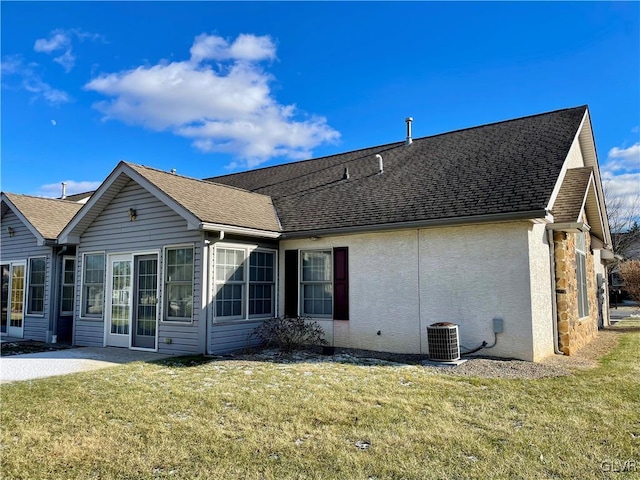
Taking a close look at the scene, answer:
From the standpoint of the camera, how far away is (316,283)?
11.0 metres

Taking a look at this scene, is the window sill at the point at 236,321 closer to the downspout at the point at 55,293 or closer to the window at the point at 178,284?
the window at the point at 178,284

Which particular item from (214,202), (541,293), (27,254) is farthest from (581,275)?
(27,254)

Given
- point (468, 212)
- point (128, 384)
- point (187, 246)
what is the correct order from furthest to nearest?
point (187, 246) < point (468, 212) < point (128, 384)

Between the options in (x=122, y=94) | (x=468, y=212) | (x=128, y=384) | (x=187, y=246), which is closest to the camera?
(x=128, y=384)

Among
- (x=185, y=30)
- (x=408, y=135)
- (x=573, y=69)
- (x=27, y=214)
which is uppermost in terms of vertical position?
(x=185, y=30)

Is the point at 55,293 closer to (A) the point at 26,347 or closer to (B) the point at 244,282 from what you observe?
(A) the point at 26,347

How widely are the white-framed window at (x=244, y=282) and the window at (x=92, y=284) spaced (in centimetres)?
371

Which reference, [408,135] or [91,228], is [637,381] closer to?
[408,135]

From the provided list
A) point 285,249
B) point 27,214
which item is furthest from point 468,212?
point 27,214

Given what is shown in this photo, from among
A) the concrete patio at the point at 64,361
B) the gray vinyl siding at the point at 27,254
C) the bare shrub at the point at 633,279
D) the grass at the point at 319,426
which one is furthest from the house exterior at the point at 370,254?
the bare shrub at the point at 633,279

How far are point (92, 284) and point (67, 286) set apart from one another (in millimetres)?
Result: 1817

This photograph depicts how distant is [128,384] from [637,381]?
7706mm

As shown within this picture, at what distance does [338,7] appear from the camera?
1160cm

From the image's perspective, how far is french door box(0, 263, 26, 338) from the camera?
13.6 m
